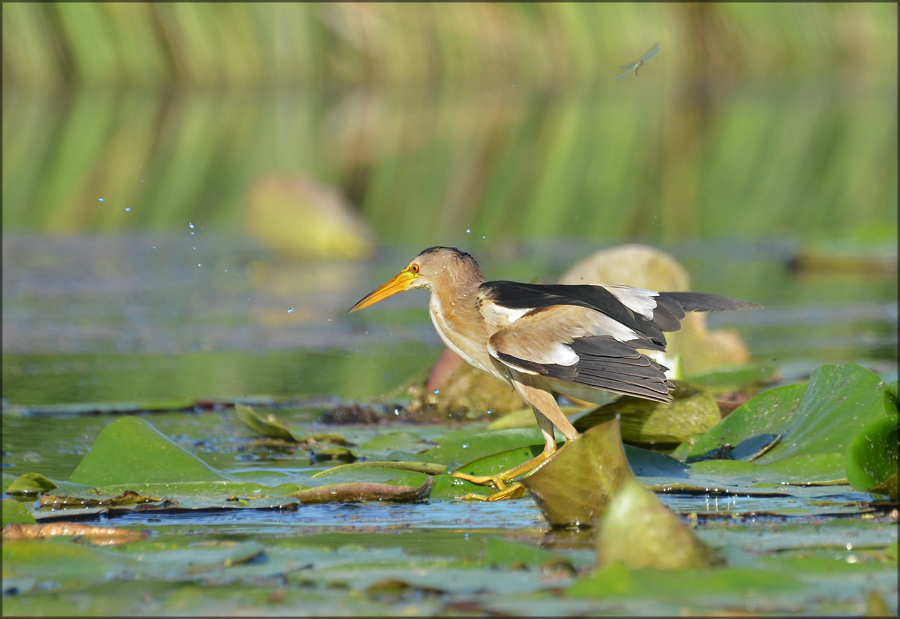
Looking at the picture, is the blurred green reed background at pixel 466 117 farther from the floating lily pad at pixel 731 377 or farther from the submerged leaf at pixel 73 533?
the submerged leaf at pixel 73 533

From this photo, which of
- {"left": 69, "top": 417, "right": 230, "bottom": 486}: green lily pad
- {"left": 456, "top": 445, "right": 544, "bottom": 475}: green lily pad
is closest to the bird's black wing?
{"left": 456, "top": 445, "right": 544, "bottom": 475}: green lily pad

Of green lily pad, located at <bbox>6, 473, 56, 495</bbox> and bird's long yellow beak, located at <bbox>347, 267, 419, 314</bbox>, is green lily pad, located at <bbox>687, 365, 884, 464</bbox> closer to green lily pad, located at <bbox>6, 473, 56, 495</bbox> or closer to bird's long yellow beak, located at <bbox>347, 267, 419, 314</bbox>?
bird's long yellow beak, located at <bbox>347, 267, 419, 314</bbox>

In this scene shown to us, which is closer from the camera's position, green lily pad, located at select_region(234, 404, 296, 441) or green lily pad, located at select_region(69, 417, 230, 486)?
green lily pad, located at select_region(69, 417, 230, 486)

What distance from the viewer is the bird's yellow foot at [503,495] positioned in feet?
12.3

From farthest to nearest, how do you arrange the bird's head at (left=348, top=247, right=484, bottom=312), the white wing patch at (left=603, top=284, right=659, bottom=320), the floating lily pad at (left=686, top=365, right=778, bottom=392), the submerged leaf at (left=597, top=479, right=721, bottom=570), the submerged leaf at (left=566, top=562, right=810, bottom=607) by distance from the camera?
the floating lily pad at (left=686, top=365, right=778, bottom=392)
the bird's head at (left=348, top=247, right=484, bottom=312)
the white wing patch at (left=603, top=284, right=659, bottom=320)
the submerged leaf at (left=597, top=479, right=721, bottom=570)
the submerged leaf at (left=566, top=562, right=810, bottom=607)

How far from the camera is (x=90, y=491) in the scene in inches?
147

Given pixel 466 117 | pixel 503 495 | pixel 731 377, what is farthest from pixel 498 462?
pixel 466 117

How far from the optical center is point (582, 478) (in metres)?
3.21

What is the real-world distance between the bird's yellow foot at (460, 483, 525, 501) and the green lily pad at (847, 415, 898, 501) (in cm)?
90

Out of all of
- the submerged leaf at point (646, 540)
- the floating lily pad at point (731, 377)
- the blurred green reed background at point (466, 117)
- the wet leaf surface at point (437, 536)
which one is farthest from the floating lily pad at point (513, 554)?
the blurred green reed background at point (466, 117)

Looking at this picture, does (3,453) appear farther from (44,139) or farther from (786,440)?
(44,139)

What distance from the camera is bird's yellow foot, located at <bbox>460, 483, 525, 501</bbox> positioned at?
375 centimetres

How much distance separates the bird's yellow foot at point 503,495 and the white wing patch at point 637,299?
62cm

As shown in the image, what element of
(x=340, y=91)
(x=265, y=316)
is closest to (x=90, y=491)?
(x=265, y=316)
